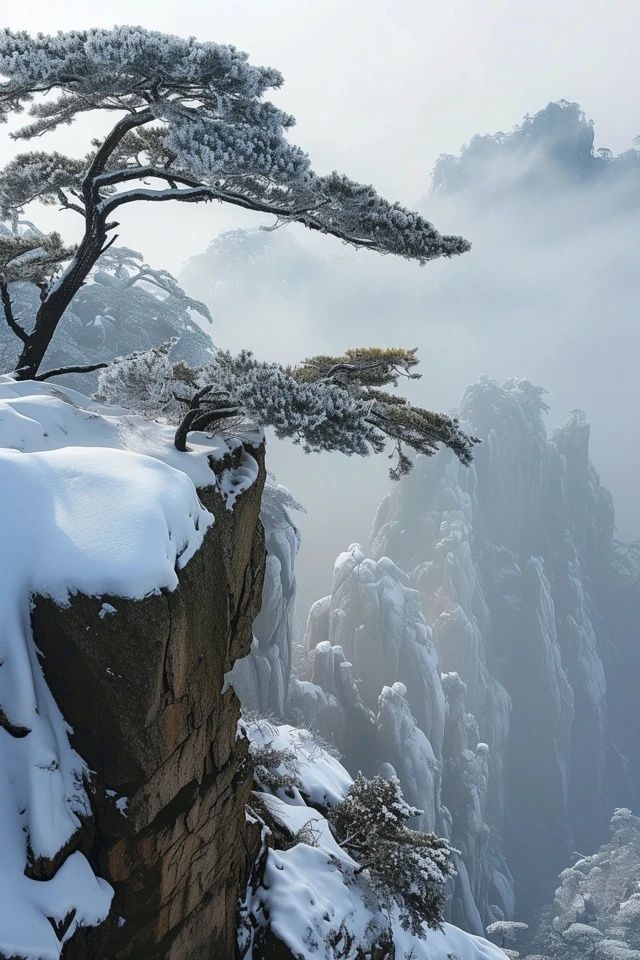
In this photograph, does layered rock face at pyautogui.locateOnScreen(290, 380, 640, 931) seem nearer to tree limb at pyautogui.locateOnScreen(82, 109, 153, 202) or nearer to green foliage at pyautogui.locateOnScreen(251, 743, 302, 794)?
green foliage at pyautogui.locateOnScreen(251, 743, 302, 794)

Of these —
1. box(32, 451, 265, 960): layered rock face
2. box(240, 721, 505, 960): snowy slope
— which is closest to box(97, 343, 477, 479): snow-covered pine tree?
box(32, 451, 265, 960): layered rock face

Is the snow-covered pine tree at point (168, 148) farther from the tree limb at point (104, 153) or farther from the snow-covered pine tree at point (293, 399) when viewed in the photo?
the snow-covered pine tree at point (293, 399)

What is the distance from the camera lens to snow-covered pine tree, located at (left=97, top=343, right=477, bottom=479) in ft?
23.8

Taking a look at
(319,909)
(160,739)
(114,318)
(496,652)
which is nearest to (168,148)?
(160,739)

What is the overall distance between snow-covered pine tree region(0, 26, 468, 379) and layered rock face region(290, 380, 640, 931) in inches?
1318

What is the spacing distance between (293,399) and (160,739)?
4386mm

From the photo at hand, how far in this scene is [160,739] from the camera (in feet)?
16.4

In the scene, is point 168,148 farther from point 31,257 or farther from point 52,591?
point 52,591

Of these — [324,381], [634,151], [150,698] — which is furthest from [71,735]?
[634,151]

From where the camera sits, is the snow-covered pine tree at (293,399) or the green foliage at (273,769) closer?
the snow-covered pine tree at (293,399)

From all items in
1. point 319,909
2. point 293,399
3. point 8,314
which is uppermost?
point 8,314

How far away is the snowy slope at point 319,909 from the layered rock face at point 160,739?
138cm

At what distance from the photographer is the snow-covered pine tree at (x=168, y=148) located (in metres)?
6.90

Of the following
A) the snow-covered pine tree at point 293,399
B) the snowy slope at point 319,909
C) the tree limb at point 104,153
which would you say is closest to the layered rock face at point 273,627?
the snowy slope at point 319,909
